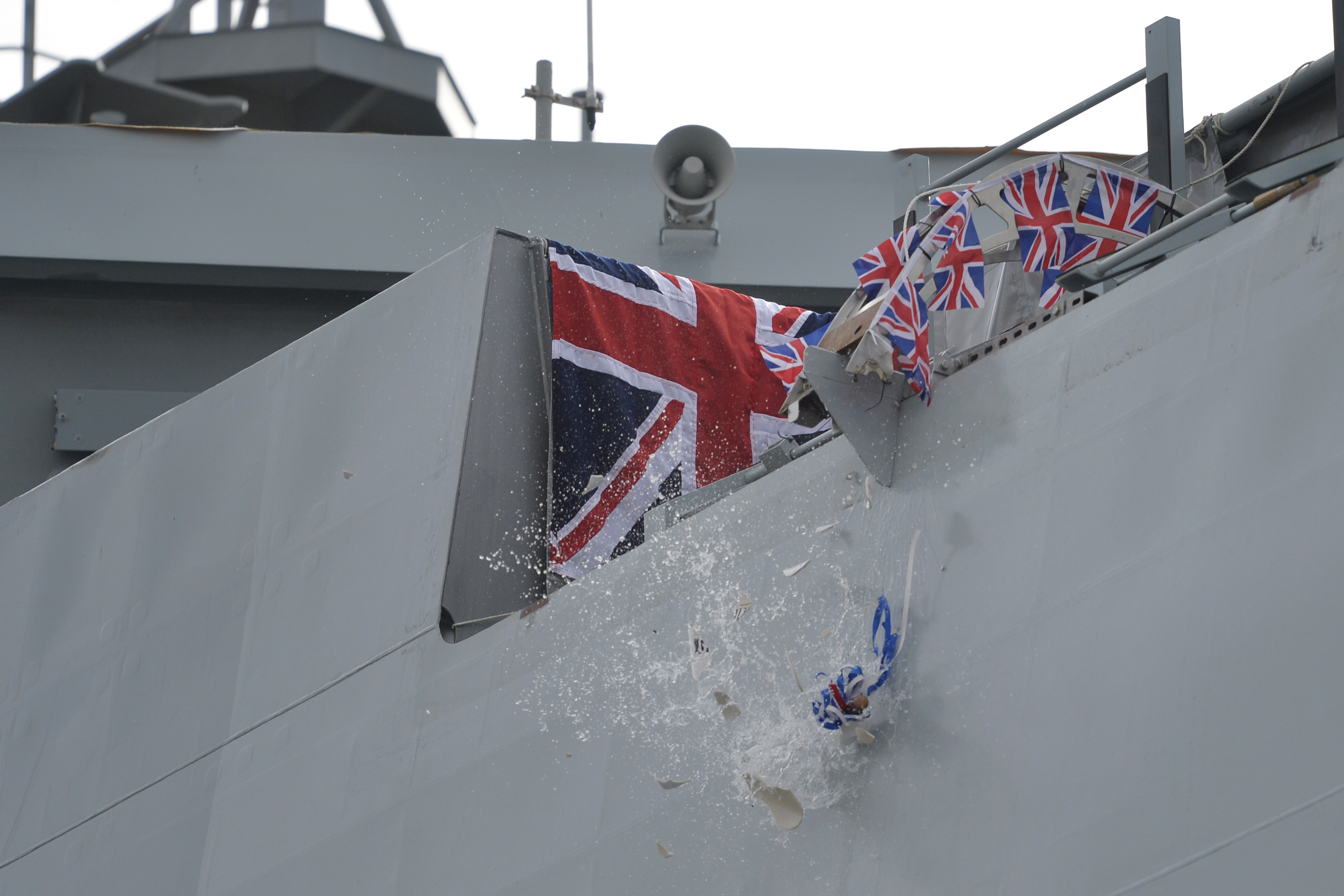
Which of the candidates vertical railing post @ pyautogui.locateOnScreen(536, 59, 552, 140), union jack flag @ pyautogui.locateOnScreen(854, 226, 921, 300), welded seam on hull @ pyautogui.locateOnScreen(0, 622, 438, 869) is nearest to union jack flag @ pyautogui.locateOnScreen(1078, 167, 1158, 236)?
union jack flag @ pyautogui.locateOnScreen(854, 226, 921, 300)

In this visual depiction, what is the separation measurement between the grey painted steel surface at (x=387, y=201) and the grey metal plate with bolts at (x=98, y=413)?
664 mm

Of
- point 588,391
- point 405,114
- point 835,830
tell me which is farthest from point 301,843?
point 405,114

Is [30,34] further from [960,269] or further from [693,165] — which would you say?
[960,269]

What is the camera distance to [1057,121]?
2912 mm

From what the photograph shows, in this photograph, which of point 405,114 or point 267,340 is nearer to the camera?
point 267,340

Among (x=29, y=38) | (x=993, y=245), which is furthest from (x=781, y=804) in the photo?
(x=29, y=38)

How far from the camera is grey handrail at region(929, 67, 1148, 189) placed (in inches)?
113

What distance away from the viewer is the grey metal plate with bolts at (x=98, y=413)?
6.33 m

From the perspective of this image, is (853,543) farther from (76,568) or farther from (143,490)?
(76,568)

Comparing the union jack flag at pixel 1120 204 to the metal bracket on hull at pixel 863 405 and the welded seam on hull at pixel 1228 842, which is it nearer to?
the metal bracket on hull at pixel 863 405

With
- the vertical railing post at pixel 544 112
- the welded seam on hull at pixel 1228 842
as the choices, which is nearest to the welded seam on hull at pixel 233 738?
the welded seam on hull at pixel 1228 842

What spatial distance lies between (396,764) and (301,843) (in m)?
0.38

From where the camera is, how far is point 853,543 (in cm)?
257

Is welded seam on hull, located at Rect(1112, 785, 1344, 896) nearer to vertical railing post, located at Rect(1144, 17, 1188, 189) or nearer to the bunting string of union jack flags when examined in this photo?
the bunting string of union jack flags
